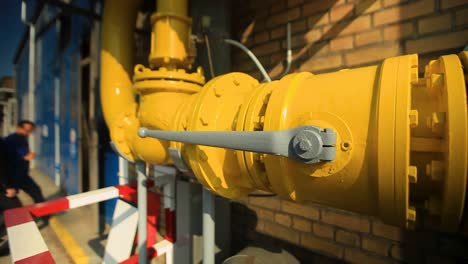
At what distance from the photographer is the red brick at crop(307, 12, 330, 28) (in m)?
1.16

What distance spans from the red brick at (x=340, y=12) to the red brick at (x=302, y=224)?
3.40 feet

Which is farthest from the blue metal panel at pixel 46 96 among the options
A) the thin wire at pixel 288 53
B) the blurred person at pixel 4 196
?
Answer: the thin wire at pixel 288 53

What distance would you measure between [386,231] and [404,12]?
94 centimetres

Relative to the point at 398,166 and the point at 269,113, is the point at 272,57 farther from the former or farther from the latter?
the point at 398,166

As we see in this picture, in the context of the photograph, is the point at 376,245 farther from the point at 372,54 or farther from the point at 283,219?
the point at 372,54

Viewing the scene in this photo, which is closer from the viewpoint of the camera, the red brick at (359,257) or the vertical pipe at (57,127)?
the red brick at (359,257)

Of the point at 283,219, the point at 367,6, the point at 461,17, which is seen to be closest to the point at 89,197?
the point at 283,219

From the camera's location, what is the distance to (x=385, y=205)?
0.39 metres

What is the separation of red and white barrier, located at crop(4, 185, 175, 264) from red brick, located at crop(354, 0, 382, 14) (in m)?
1.37

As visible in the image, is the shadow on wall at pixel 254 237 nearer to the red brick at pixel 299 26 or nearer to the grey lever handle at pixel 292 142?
the grey lever handle at pixel 292 142

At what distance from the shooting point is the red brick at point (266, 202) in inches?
53.5

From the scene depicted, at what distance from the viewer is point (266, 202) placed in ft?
4.60

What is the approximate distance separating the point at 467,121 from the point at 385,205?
0.55 feet

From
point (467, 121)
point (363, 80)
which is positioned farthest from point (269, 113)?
point (467, 121)
